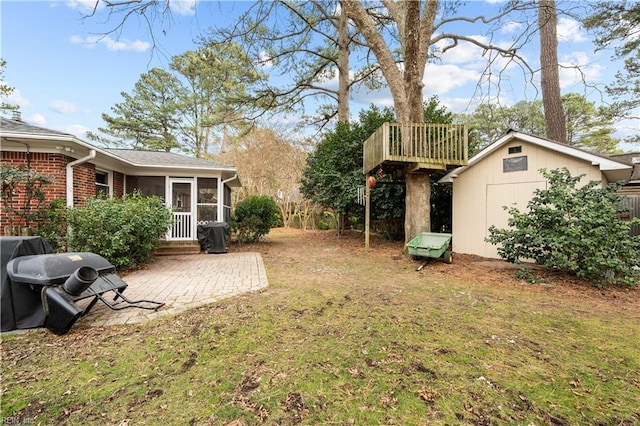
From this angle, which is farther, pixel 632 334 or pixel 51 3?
pixel 51 3

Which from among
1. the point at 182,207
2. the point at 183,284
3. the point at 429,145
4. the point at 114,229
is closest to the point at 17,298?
the point at 183,284

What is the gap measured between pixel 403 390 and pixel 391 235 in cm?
977

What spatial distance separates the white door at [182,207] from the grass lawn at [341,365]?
6.28 metres

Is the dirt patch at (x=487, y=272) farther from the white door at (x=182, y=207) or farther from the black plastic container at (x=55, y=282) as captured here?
the black plastic container at (x=55, y=282)

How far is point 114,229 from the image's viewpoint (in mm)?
5941

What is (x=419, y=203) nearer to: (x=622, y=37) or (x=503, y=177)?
(x=503, y=177)

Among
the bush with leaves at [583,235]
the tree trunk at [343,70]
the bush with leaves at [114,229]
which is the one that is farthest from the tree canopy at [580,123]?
the bush with leaves at [114,229]

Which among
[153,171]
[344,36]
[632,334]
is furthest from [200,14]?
[344,36]

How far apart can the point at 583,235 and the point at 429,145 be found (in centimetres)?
368

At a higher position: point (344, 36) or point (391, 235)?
point (344, 36)

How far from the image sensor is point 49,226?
586 cm

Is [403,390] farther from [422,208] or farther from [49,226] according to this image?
[49,226]

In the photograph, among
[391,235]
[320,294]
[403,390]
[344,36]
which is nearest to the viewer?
[403,390]

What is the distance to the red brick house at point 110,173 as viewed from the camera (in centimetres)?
592
